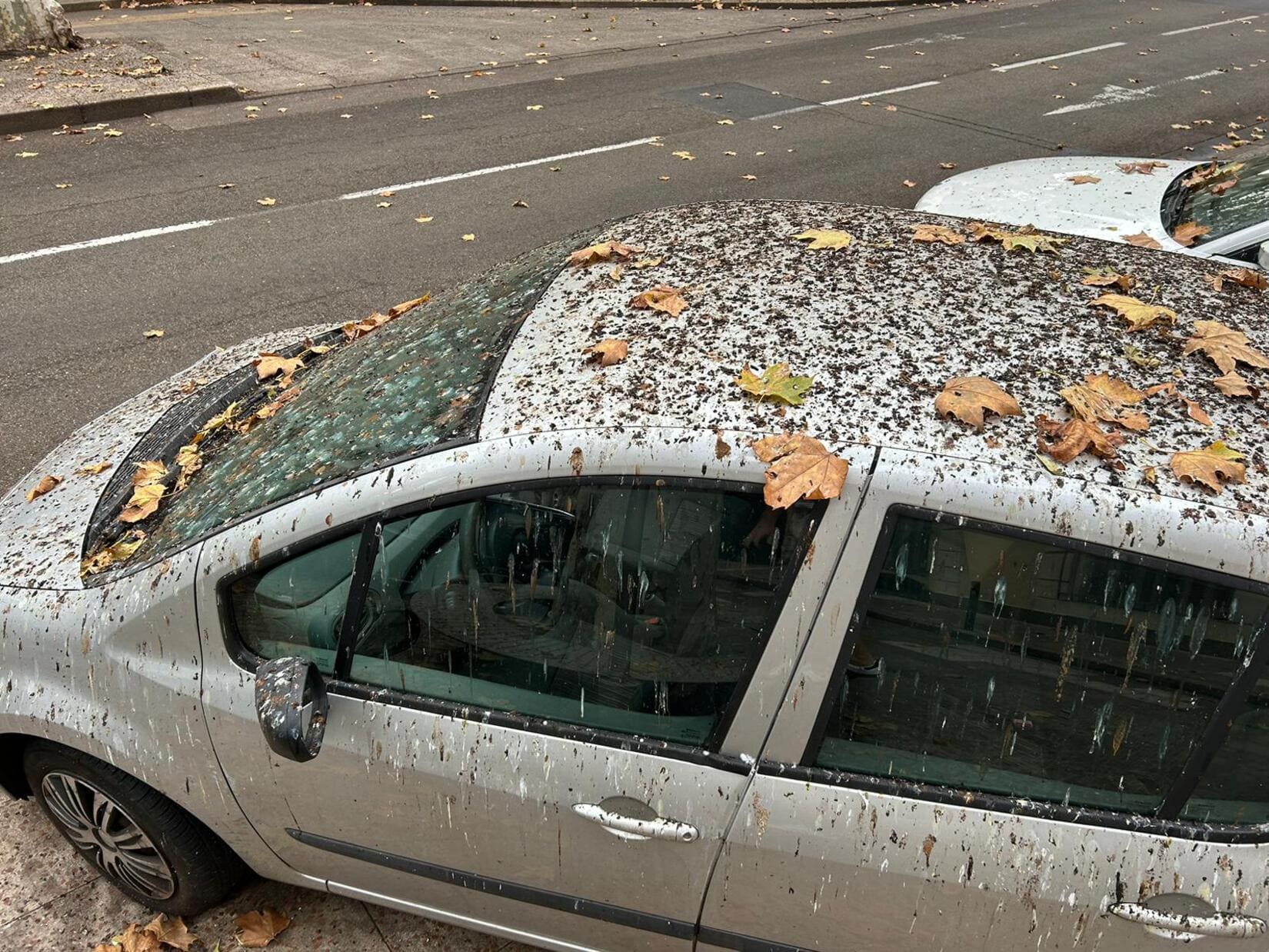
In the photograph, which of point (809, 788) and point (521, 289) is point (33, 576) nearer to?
point (521, 289)

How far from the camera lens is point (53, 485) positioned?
3.13 metres

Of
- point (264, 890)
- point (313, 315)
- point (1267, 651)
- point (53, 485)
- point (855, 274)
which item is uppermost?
point (855, 274)

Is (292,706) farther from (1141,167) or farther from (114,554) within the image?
(1141,167)

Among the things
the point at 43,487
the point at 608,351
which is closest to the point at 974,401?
the point at 608,351

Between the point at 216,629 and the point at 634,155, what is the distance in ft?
26.3

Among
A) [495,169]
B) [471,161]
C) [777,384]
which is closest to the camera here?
[777,384]

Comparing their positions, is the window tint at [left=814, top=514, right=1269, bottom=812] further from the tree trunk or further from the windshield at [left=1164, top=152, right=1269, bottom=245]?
the tree trunk

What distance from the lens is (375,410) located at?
8.34ft

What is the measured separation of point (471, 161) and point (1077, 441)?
8.25m

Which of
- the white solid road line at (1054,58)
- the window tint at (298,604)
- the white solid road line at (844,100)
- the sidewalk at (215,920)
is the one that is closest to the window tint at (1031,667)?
the window tint at (298,604)

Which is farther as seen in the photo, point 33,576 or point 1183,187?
point 1183,187

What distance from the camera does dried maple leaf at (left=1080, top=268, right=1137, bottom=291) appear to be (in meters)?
2.61

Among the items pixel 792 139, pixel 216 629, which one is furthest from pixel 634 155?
pixel 216 629

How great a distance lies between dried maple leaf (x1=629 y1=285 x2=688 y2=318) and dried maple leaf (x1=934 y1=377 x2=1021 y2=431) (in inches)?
26.0
